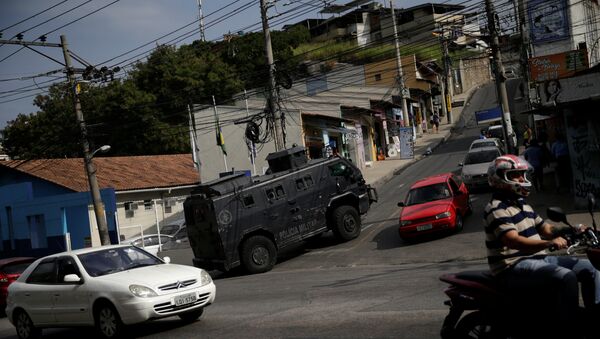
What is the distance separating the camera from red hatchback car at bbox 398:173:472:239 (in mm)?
18562

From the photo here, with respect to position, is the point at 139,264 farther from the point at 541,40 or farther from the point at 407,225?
the point at 541,40

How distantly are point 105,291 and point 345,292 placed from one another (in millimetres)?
4234

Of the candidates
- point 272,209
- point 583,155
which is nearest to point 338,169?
point 272,209

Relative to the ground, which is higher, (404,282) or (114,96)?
(114,96)

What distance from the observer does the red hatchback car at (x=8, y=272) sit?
1717cm

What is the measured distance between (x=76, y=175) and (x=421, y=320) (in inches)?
1345

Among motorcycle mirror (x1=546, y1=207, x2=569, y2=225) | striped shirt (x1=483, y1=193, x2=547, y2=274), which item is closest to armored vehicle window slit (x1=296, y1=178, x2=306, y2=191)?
striped shirt (x1=483, y1=193, x2=547, y2=274)

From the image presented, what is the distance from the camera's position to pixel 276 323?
9.65 m

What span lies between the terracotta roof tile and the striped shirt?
3303 centimetres

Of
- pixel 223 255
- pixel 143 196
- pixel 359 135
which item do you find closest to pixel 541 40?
pixel 359 135

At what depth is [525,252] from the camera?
5.58 meters

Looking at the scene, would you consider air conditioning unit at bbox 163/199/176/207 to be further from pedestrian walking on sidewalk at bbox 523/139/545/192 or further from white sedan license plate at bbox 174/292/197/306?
white sedan license plate at bbox 174/292/197/306

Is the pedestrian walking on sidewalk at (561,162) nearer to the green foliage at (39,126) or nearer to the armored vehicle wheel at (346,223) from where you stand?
the armored vehicle wheel at (346,223)

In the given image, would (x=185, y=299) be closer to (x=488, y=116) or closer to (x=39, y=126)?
(x=488, y=116)
